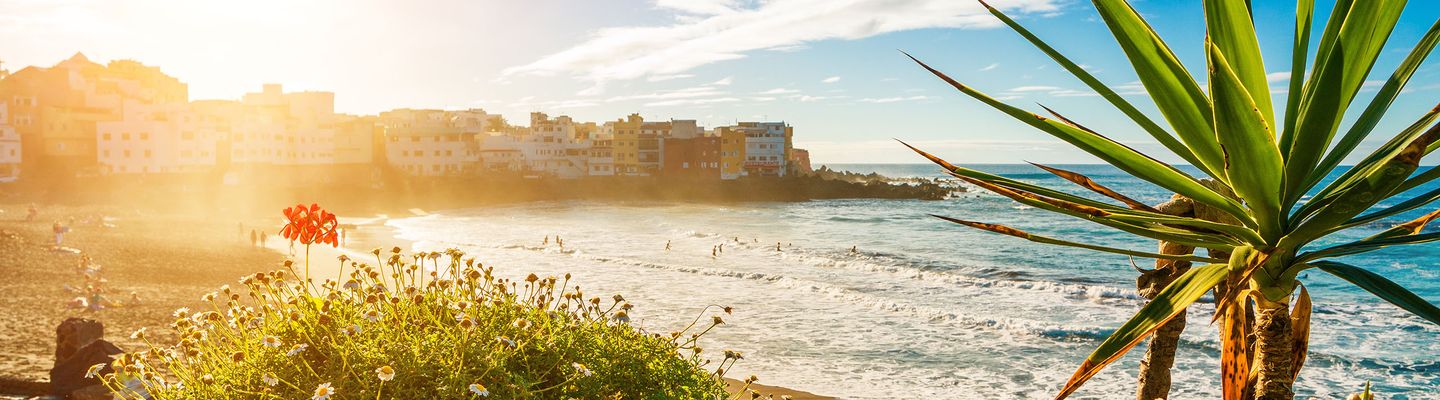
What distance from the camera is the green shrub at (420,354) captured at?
3.27 meters

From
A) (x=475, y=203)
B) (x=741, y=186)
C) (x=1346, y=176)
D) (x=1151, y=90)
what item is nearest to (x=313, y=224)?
(x=1151, y=90)

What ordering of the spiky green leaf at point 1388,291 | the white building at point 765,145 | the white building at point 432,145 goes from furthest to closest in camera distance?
the white building at point 765,145 < the white building at point 432,145 < the spiky green leaf at point 1388,291

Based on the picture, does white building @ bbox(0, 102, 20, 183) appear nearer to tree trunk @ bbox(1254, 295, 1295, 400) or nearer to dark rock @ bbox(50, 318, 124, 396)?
dark rock @ bbox(50, 318, 124, 396)

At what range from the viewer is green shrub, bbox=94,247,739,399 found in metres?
3.27

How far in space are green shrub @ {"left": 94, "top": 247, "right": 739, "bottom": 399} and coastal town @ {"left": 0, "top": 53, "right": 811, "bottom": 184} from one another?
65652mm

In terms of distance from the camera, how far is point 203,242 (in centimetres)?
3167

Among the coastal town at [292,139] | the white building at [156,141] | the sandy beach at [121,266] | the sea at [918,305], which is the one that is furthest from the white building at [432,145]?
the sandy beach at [121,266]

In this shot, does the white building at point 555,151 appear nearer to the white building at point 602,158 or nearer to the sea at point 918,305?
the white building at point 602,158

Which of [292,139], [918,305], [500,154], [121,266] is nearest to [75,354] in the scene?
[918,305]

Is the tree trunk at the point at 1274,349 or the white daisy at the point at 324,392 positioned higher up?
the tree trunk at the point at 1274,349

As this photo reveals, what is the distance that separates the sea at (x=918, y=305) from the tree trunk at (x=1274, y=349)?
10.3m

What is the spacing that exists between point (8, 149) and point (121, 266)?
41.9m

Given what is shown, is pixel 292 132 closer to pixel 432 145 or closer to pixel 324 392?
pixel 432 145

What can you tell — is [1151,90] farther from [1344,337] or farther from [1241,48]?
[1344,337]
